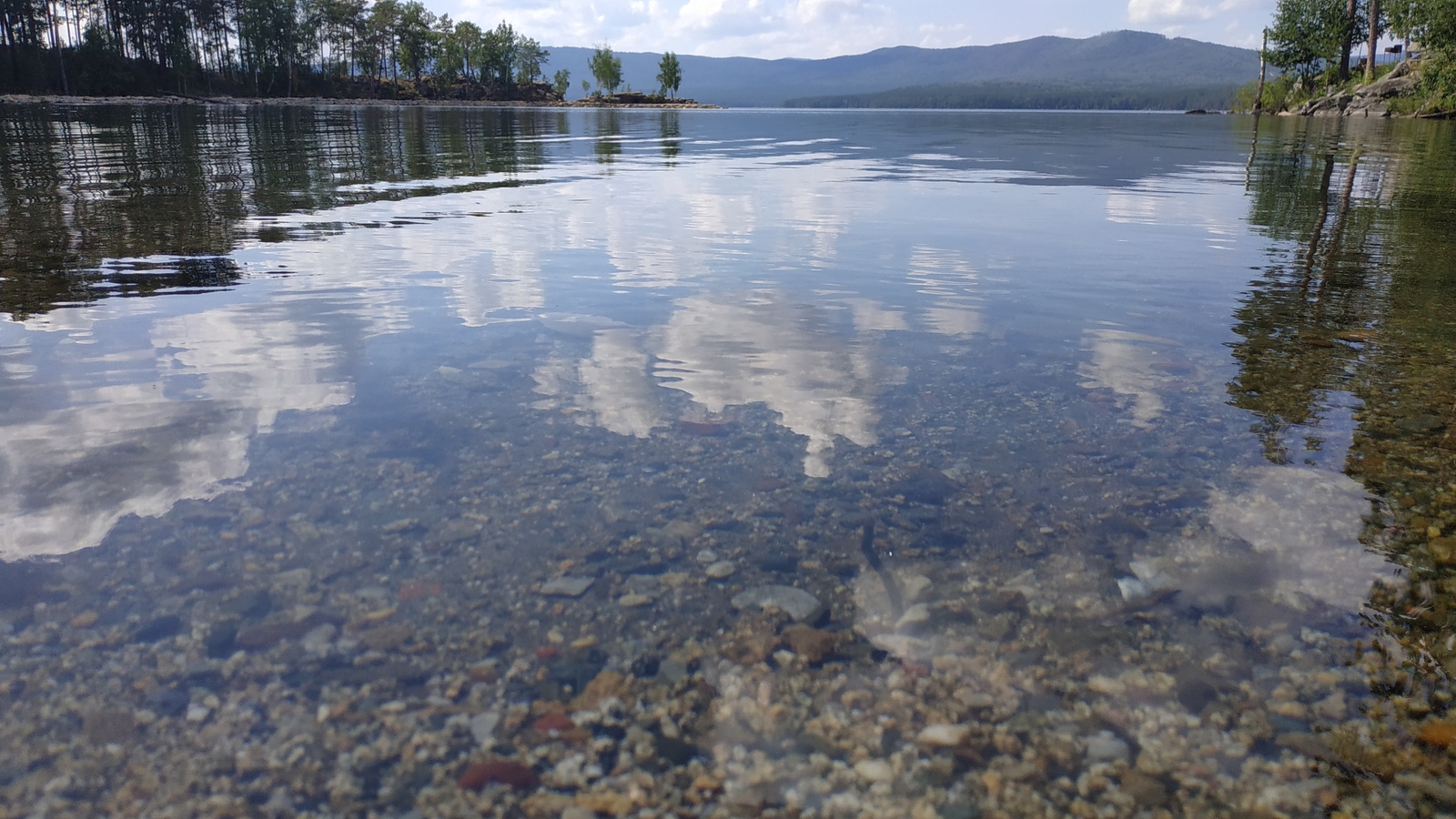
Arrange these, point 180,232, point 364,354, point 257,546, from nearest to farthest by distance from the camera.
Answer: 1. point 257,546
2. point 364,354
3. point 180,232

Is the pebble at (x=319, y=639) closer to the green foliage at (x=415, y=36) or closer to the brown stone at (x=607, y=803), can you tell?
the brown stone at (x=607, y=803)

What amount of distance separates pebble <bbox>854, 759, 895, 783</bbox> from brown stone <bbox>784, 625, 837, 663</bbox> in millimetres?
595

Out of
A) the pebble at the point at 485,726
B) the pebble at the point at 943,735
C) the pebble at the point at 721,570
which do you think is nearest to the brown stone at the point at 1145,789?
the pebble at the point at 943,735

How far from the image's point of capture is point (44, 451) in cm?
523

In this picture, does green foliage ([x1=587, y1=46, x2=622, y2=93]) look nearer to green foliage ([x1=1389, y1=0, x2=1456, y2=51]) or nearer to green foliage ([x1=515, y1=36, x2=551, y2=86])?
green foliage ([x1=515, y1=36, x2=551, y2=86])

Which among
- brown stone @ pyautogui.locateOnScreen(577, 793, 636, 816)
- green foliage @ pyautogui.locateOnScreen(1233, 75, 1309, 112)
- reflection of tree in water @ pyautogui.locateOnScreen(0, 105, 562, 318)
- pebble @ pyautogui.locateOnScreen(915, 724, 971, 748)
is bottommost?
brown stone @ pyautogui.locateOnScreen(577, 793, 636, 816)

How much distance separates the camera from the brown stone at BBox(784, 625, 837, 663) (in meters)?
3.54

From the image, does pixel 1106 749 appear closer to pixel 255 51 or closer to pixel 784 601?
pixel 784 601

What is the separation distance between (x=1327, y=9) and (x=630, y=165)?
128m

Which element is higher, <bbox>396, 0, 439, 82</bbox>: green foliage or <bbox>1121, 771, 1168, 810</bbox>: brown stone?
<bbox>396, 0, 439, 82</bbox>: green foliage

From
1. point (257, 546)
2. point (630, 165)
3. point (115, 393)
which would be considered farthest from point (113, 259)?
point (630, 165)

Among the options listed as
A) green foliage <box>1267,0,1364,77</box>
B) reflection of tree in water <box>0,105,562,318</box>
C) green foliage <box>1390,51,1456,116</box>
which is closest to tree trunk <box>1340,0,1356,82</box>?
green foliage <box>1267,0,1364,77</box>

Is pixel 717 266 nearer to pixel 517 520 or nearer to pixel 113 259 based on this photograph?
pixel 517 520

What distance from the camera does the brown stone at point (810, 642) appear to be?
3538 millimetres
